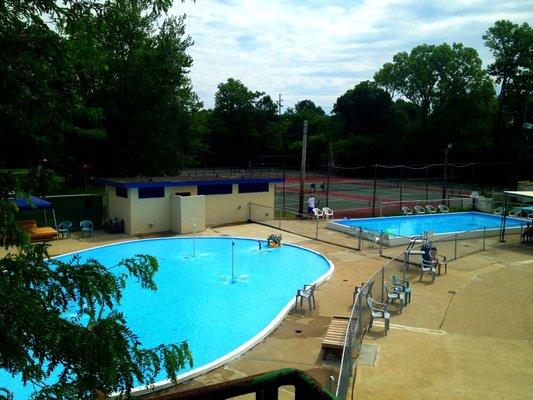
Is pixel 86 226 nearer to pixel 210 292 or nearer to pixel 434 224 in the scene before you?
pixel 210 292

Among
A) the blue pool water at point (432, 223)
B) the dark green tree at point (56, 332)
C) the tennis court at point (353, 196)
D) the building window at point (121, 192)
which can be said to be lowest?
the blue pool water at point (432, 223)

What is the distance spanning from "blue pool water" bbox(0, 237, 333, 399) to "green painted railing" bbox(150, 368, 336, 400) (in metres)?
9.83

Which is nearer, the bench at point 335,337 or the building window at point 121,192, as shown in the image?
the bench at point 335,337

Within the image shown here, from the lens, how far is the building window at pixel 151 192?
2555 centimetres

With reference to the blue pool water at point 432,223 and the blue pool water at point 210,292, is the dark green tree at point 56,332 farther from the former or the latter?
the blue pool water at point 432,223

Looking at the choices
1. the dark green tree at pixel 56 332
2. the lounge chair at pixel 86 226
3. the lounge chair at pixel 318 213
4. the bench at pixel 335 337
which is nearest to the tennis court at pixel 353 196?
the lounge chair at pixel 318 213

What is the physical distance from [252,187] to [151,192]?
22.4ft

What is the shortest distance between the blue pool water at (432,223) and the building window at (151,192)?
10632mm

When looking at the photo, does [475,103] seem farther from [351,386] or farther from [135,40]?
[351,386]

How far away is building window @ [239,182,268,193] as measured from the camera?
96.3 feet

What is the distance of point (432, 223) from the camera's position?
31859mm

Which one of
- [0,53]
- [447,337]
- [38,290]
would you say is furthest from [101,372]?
[447,337]

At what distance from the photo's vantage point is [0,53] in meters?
3.54

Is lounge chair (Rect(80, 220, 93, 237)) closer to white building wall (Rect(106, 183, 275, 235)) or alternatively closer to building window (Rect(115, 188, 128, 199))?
white building wall (Rect(106, 183, 275, 235))
